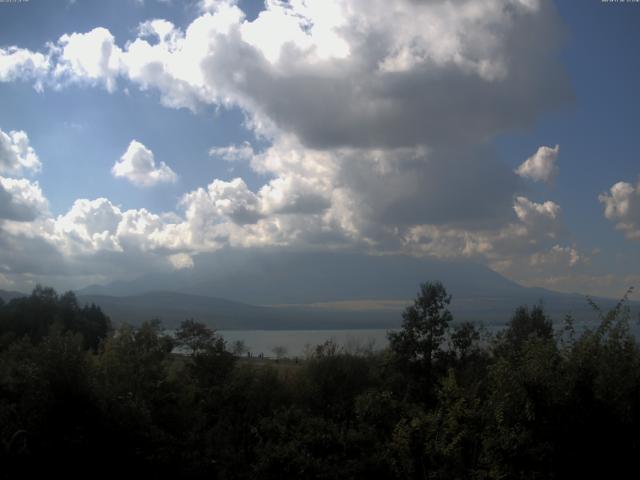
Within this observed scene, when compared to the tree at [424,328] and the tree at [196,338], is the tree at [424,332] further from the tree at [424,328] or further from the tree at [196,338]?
the tree at [196,338]

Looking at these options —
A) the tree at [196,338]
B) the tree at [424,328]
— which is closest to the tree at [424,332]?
the tree at [424,328]

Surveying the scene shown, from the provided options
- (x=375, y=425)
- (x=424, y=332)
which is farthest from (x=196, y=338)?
(x=375, y=425)

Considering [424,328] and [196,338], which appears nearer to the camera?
[196,338]

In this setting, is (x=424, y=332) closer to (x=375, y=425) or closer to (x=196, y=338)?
(x=196, y=338)

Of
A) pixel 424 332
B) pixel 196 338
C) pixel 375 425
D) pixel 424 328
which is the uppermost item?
pixel 424 328

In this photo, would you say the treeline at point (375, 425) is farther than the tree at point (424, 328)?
No

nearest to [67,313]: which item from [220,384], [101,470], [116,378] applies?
[220,384]

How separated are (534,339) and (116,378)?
15085mm

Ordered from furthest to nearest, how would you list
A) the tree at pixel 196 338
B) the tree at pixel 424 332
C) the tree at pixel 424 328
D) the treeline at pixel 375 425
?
the tree at pixel 424 328
the tree at pixel 424 332
the tree at pixel 196 338
the treeline at pixel 375 425

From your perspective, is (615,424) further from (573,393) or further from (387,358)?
(387,358)

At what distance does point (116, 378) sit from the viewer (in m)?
23.1

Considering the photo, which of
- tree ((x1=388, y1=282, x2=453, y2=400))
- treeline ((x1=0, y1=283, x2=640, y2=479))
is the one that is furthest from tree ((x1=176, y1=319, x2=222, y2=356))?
treeline ((x1=0, y1=283, x2=640, y2=479))

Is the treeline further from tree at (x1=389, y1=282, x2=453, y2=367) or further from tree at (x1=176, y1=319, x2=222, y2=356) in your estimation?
tree at (x1=389, y1=282, x2=453, y2=367)

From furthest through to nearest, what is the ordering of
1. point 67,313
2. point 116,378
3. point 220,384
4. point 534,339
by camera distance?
point 67,313 → point 220,384 → point 116,378 → point 534,339
